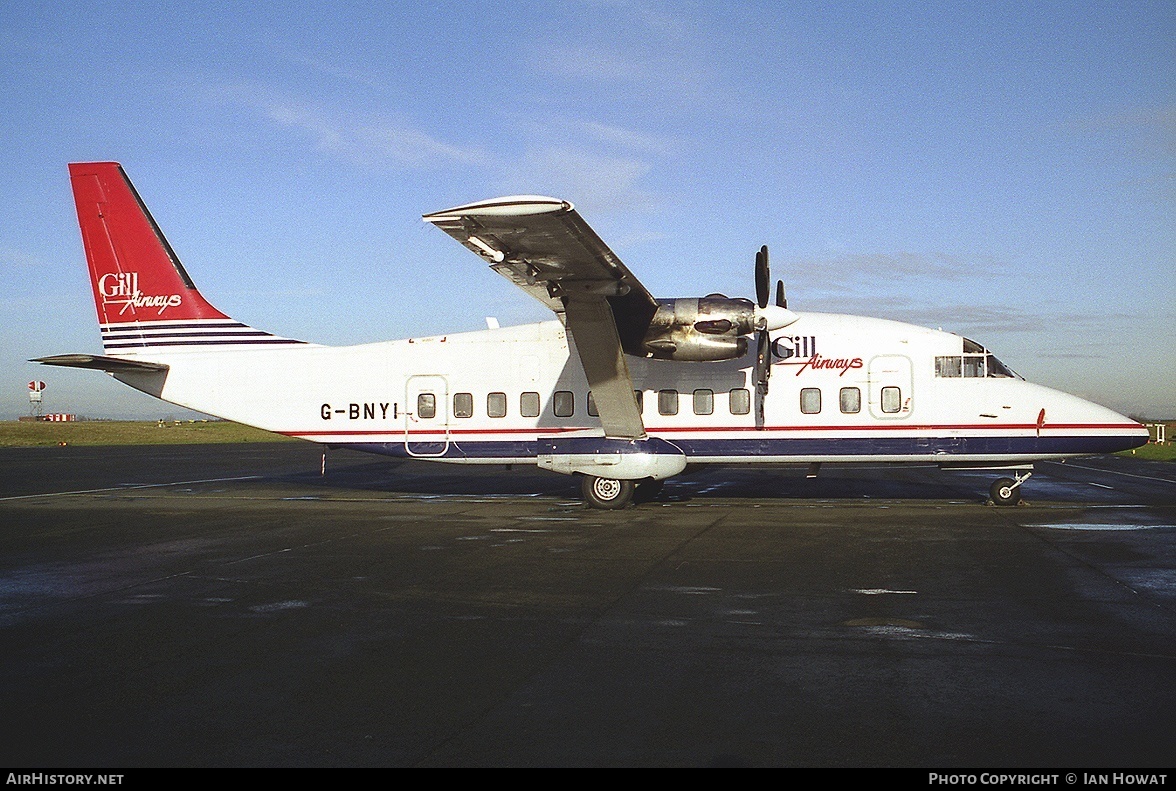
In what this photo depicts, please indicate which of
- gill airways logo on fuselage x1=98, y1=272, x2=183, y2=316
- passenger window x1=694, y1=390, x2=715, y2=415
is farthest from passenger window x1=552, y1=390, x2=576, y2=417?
gill airways logo on fuselage x1=98, y1=272, x2=183, y2=316

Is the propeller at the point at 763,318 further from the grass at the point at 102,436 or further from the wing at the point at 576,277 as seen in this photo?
the grass at the point at 102,436

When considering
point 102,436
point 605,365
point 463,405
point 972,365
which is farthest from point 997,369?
point 102,436

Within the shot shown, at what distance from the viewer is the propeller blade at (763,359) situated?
17047 millimetres

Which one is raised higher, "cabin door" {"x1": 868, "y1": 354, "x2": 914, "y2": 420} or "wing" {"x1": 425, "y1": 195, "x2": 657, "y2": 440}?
"wing" {"x1": 425, "y1": 195, "x2": 657, "y2": 440}

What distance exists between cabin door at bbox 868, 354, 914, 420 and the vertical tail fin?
44.0 ft

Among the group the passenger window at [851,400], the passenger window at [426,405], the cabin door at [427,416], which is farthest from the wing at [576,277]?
the passenger window at [851,400]

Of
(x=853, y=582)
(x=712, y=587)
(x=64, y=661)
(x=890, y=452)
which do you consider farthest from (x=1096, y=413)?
(x=64, y=661)

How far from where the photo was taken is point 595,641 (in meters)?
7.25

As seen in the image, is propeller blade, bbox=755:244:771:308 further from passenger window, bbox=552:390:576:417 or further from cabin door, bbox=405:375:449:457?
cabin door, bbox=405:375:449:457

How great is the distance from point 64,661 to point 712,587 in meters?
6.21

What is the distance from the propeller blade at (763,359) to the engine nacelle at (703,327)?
0.35m

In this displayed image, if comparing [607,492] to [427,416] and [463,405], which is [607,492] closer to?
[463,405]

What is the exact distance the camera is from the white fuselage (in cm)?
1733

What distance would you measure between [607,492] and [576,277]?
4885mm
